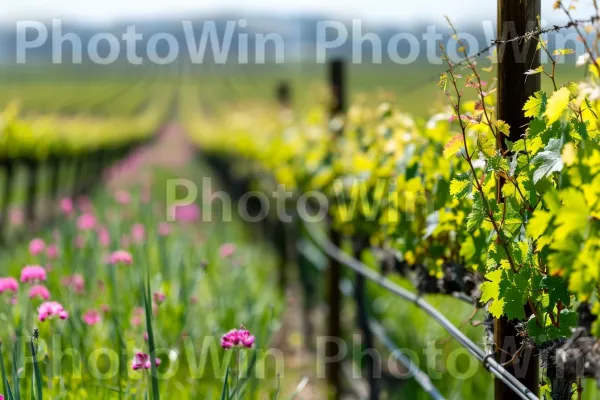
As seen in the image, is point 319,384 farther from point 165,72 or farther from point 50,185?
point 165,72

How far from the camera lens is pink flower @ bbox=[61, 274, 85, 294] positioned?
11.2ft

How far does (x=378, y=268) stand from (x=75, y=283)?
59.7 inches

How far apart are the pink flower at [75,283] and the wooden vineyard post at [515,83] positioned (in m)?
2.11

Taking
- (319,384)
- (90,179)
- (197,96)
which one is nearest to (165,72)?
(197,96)

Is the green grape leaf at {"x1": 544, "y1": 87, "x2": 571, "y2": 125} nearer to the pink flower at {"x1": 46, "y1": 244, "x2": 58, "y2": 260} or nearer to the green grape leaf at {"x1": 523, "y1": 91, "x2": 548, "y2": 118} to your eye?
the green grape leaf at {"x1": 523, "y1": 91, "x2": 548, "y2": 118}

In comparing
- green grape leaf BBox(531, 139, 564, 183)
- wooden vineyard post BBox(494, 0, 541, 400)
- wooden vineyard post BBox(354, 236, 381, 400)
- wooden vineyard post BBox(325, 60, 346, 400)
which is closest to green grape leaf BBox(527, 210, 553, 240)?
green grape leaf BBox(531, 139, 564, 183)

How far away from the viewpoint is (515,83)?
1.92 meters

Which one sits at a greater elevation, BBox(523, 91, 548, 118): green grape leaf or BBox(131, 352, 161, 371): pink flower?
BBox(523, 91, 548, 118): green grape leaf

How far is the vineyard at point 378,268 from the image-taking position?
5.23ft

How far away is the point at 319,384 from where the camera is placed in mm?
4715

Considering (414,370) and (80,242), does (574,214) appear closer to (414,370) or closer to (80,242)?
(414,370)

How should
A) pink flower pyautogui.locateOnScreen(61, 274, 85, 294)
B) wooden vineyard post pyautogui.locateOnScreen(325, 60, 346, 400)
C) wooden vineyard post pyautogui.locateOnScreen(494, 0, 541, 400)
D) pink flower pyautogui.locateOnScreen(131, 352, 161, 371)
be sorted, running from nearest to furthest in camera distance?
wooden vineyard post pyautogui.locateOnScreen(494, 0, 541, 400) → pink flower pyautogui.locateOnScreen(131, 352, 161, 371) → pink flower pyautogui.locateOnScreen(61, 274, 85, 294) → wooden vineyard post pyautogui.locateOnScreen(325, 60, 346, 400)

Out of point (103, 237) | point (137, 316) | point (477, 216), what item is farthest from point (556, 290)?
point (103, 237)

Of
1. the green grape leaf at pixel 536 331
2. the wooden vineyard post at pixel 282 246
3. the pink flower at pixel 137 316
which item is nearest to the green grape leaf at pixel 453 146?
the green grape leaf at pixel 536 331
